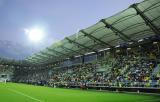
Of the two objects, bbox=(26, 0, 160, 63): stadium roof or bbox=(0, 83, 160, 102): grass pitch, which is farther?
bbox=(26, 0, 160, 63): stadium roof

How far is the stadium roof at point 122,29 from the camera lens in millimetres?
27356

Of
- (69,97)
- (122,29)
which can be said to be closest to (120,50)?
(122,29)

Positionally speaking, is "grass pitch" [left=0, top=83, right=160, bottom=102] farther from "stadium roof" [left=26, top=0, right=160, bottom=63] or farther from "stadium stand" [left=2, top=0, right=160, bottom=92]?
"stadium roof" [left=26, top=0, right=160, bottom=63]

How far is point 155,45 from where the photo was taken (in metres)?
36.1

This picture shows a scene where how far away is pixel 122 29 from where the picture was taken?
112 ft

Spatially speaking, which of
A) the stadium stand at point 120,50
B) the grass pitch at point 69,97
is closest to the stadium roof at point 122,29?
the stadium stand at point 120,50

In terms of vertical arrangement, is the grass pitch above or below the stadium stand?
below

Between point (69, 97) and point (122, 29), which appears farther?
point (122, 29)

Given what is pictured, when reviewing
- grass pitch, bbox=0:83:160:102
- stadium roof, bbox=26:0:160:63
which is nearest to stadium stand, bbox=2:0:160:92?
stadium roof, bbox=26:0:160:63

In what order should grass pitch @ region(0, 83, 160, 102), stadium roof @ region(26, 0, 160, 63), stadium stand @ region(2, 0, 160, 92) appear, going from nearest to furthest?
grass pitch @ region(0, 83, 160, 102) < stadium roof @ region(26, 0, 160, 63) < stadium stand @ region(2, 0, 160, 92)

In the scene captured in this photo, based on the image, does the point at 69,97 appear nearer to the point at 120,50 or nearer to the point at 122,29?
the point at 122,29

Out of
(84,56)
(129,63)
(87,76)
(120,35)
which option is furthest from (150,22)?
(84,56)

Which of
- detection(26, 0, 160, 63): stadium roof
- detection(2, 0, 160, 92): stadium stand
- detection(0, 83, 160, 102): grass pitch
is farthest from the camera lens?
detection(2, 0, 160, 92): stadium stand

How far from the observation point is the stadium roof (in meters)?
27.4
